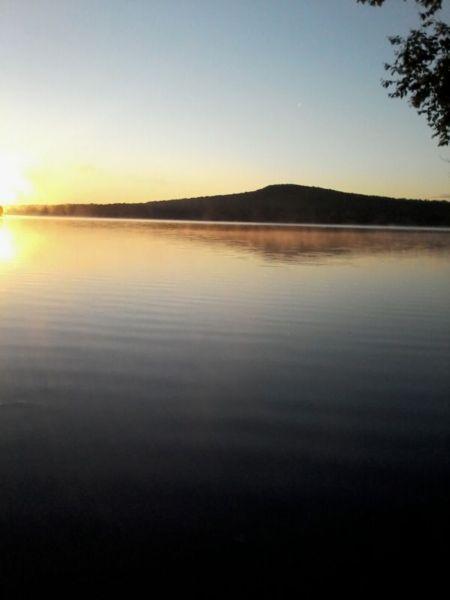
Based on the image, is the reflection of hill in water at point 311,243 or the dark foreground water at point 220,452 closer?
the dark foreground water at point 220,452

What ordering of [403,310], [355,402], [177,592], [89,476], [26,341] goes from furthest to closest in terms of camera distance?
[403,310], [26,341], [355,402], [89,476], [177,592]

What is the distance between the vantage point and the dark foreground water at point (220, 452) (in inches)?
185

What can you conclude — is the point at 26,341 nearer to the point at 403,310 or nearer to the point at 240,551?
the point at 240,551

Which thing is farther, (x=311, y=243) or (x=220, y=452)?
(x=311, y=243)

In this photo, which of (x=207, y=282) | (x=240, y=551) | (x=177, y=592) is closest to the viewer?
(x=177, y=592)

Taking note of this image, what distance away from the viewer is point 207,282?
1003 inches

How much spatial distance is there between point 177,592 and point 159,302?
610 inches

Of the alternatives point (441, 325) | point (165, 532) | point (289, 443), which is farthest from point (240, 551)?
point (441, 325)

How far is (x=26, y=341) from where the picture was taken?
12.6 metres

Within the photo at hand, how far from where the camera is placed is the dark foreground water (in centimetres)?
469

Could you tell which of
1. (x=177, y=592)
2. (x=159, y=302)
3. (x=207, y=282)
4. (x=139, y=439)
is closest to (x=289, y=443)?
(x=139, y=439)

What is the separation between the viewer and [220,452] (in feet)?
22.4

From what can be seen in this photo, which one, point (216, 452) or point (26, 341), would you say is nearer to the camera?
point (216, 452)

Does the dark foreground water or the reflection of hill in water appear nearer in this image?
the dark foreground water
